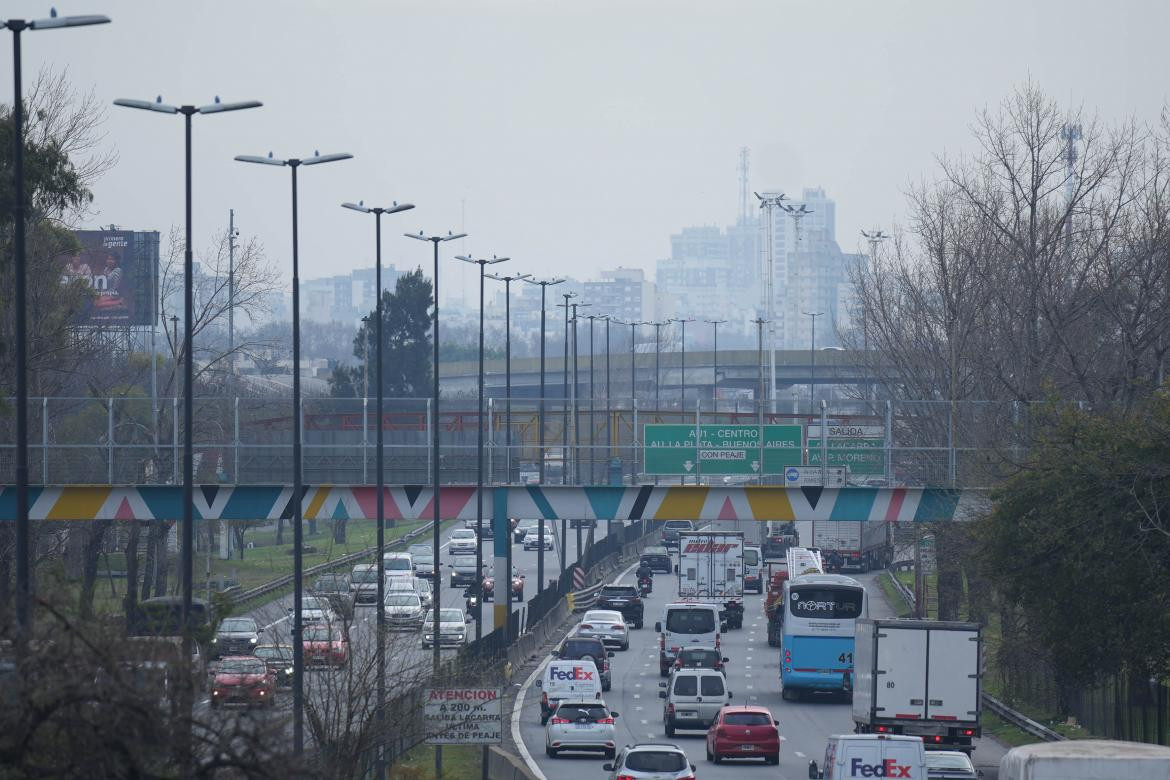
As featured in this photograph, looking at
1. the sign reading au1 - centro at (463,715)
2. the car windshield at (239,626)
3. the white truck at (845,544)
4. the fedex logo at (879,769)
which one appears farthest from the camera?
the white truck at (845,544)

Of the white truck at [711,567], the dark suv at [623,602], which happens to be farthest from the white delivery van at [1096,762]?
the dark suv at [623,602]

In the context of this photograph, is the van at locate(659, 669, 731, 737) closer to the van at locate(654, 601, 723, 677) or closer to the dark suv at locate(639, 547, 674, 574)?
the van at locate(654, 601, 723, 677)

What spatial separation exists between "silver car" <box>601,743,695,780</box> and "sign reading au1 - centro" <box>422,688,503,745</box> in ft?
8.90

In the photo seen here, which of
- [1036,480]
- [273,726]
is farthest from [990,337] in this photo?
[273,726]

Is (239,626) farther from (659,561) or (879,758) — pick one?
(659,561)

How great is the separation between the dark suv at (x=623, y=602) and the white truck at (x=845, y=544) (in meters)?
21.0

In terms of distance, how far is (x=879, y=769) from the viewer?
24359 mm

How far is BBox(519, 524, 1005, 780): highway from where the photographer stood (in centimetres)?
3331

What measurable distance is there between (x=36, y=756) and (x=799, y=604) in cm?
3519

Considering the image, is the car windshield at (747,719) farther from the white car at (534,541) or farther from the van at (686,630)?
the white car at (534,541)

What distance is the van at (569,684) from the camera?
3781cm

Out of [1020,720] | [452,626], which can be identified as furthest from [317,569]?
[1020,720]

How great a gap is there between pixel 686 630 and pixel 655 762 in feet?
76.1

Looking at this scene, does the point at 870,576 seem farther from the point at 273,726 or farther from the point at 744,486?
the point at 273,726
